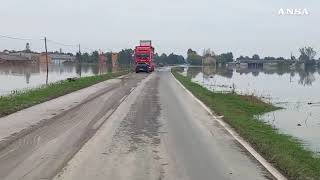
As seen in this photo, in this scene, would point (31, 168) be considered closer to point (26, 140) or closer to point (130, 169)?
point (130, 169)

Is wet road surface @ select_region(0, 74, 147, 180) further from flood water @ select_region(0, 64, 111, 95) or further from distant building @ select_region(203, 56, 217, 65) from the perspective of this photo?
distant building @ select_region(203, 56, 217, 65)

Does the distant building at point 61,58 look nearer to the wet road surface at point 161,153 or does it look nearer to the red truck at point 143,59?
the red truck at point 143,59

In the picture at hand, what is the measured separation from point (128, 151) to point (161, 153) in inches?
27.9

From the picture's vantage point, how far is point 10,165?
29.3ft

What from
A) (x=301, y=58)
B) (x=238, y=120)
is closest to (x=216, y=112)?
(x=238, y=120)

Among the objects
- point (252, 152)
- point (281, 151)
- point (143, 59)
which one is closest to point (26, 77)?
point (143, 59)

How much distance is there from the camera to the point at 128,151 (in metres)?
10.6

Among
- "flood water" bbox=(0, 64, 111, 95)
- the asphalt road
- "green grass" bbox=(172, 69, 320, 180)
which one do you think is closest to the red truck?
"flood water" bbox=(0, 64, 111, 95)

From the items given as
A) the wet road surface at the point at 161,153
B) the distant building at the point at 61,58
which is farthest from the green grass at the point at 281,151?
the distant building at the point at 61,58

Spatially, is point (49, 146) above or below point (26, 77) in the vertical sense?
above

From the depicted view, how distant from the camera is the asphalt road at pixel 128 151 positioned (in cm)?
851

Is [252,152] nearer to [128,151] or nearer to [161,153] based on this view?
[161,153]

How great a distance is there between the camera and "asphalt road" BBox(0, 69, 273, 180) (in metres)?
8.51

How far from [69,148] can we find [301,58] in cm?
19806
